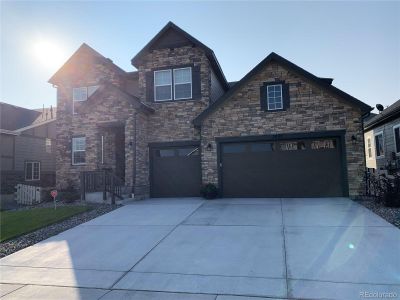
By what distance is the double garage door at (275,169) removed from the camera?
45.5 ft

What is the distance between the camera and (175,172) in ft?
52.5

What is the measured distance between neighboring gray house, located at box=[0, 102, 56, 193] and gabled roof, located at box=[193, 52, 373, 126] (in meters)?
13.9

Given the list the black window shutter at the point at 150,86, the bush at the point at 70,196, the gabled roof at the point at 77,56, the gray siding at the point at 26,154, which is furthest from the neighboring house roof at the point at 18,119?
the black window shutter at the point at 150,86

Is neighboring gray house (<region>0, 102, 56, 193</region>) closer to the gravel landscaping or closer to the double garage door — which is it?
the double garage door

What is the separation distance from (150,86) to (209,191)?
646 cm

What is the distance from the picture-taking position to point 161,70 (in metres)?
16.8

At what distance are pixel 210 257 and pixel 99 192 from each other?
30.8ft

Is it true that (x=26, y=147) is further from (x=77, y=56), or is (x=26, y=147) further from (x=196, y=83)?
(x=196, y=83)

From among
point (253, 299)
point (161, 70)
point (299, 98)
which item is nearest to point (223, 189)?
point (299, 98)

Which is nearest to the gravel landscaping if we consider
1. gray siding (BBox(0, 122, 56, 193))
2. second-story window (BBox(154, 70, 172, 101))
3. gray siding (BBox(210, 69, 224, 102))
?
gray siding (BBox(210, 69, 224, 102))

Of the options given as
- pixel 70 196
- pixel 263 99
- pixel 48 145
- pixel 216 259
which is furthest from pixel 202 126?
pixel 48 145

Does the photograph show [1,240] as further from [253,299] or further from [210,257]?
[253,299]

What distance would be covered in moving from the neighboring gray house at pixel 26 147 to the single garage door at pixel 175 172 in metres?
10.9

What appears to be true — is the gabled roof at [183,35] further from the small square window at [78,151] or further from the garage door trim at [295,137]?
the small square window at [78,151]
